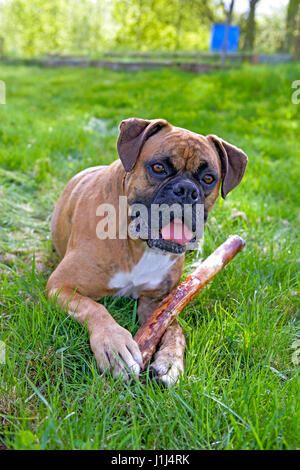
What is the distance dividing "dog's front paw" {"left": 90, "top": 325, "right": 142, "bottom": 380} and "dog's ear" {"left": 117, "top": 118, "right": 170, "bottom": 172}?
94cm

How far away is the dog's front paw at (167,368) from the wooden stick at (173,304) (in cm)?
6

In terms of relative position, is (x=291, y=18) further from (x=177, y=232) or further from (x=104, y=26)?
(x=177, y=232)

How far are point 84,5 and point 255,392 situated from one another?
89.8ft

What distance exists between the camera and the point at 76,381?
2.07 meters

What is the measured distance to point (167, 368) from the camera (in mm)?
2174

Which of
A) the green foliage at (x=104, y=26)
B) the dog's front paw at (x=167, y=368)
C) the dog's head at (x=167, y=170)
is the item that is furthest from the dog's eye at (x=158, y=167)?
the green foliage at (x=104, y=26)

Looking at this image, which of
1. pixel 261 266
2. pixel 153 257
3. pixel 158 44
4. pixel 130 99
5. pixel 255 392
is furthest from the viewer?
pixel 158 44

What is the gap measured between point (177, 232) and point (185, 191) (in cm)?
27

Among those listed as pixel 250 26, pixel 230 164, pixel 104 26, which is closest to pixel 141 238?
pixel 230 164

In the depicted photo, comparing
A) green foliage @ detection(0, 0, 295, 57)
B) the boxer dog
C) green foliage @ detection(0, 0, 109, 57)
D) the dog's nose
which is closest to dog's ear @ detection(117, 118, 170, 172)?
the boxer dog

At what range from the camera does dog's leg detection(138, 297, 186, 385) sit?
2.13 m

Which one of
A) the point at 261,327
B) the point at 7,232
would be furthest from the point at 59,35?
the point at 261,327

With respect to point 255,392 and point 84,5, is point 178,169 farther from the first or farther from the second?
point 84,5

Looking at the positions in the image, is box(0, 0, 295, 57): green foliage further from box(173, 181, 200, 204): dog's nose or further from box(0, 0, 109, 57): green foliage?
box(173, 181, 200, 204): dog's nose
